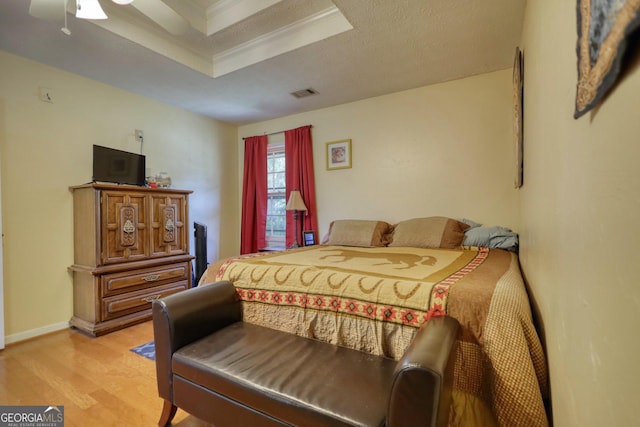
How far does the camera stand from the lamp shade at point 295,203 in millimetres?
3789

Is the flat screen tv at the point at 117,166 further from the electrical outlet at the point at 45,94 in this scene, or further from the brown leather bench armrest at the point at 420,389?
the brown leather bench armrest at the point at 420,389

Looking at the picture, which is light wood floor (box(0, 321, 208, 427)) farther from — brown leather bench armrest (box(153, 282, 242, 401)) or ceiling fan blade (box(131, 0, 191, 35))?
ceiling fan blade (box(131, 0, 191, 35))

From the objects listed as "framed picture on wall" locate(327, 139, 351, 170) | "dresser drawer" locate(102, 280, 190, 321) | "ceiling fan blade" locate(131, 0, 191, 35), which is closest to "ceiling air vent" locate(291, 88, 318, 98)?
"framed picture on wall" locate(327, 139, 351, 170)

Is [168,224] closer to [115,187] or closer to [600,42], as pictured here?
[115,187]

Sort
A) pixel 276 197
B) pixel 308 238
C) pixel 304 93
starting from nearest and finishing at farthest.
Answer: pixel 304 93 → pixel 308 238 → pixel 276 197

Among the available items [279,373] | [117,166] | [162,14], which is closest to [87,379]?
[279,373]

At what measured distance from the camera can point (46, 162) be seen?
2670 mm

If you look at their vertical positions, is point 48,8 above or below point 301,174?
above

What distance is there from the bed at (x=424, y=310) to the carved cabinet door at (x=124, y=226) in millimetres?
1371

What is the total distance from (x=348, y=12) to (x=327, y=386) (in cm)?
229

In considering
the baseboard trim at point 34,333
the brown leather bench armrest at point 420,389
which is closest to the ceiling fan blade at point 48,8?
the brown leather bench armrest at point 420,389

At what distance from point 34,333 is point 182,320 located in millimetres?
2274

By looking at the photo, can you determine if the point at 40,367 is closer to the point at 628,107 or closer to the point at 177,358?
the point at 177,358

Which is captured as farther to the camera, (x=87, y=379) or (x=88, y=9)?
(x=87, y=379)
